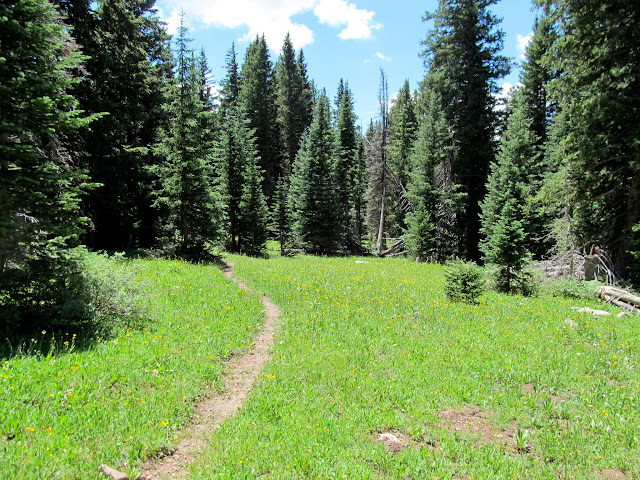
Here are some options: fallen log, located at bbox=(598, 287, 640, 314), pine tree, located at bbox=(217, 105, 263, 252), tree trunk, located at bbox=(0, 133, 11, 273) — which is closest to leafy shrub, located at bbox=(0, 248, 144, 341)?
tree trunk, located at bbox=(0, 133, 11, 273)

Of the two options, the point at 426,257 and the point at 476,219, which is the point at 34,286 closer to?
the point at 426,257

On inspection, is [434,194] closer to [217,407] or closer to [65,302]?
[217,407]

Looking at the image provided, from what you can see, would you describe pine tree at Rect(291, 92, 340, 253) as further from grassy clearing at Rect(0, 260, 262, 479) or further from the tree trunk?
the tree trunk

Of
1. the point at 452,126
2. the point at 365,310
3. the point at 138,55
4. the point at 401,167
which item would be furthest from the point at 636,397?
the point at 401,167

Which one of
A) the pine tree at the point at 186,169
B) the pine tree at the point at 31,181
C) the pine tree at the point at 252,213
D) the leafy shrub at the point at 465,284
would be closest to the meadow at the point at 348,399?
the pine tree at the point at 31,181

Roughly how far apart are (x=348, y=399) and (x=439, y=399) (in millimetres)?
1704

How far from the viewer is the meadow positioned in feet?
14.4

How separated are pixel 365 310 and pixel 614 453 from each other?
6.93 meters

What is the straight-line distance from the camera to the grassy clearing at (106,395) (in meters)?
4.00

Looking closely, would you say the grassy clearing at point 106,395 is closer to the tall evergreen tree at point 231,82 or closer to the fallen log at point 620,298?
the fallen log at point 620,298

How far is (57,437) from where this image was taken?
4211 millimetres

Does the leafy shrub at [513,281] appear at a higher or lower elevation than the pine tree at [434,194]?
lower

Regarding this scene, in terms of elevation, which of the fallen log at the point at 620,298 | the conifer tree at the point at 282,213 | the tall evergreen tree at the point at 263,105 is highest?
the tall evergreen tree at the point at 263,105

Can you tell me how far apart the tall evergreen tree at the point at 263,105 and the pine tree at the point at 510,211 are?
3017cm
